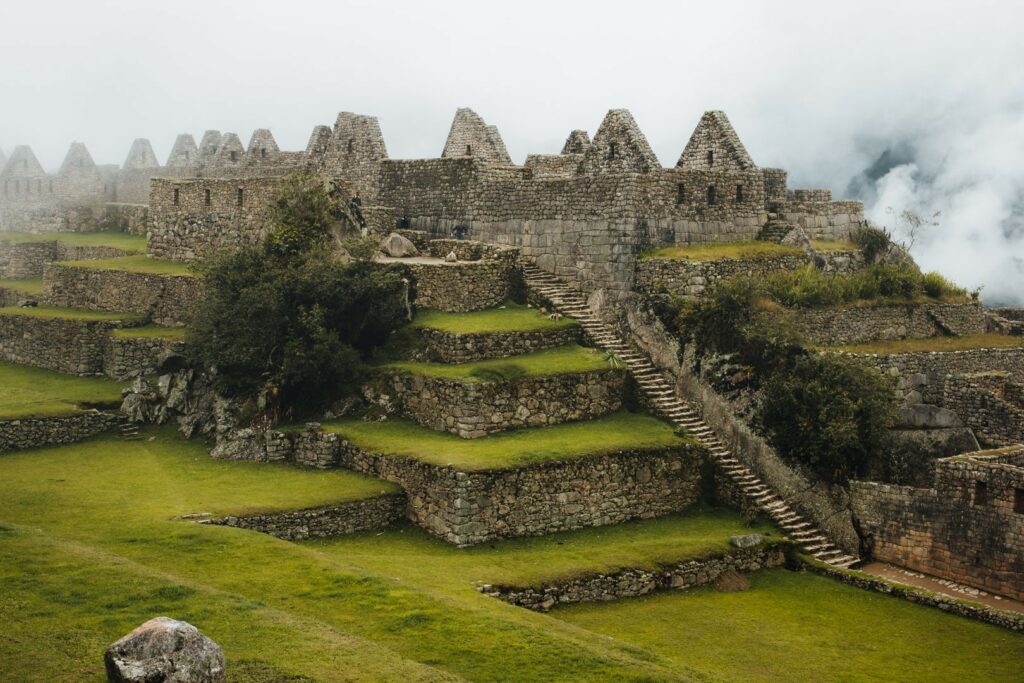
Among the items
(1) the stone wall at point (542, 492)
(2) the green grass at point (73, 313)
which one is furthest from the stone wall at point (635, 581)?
(2) the green grass at point (73, 313)

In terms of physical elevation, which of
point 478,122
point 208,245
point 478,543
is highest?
point 478,122

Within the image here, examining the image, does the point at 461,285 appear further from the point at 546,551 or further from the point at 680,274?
the point at 546,551

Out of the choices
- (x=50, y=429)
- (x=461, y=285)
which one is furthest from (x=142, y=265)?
(x=461, y=285)

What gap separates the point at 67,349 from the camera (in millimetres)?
36719

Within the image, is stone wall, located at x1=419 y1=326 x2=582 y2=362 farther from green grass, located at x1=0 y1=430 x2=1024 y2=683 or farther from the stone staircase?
green grass, located at x1=0 y1=430 x2=1024 y2=683

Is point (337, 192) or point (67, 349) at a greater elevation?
point (337, 192)

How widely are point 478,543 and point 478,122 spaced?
18895 mm

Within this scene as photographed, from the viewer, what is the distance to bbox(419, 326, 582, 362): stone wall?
30.4m

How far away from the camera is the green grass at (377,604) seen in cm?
1812

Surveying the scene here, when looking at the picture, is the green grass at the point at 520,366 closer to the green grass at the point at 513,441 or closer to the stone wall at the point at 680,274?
the green grass at the point at 513,441

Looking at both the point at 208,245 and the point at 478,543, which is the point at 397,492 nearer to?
the point at 478,543

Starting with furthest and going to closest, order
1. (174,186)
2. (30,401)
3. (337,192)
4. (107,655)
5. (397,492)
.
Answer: (174,186) < (337,192) < (30,401) < (397,492) < (107,655)

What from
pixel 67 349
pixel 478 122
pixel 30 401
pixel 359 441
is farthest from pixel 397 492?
pixel 478 122

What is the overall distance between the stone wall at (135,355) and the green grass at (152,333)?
0.12 m
